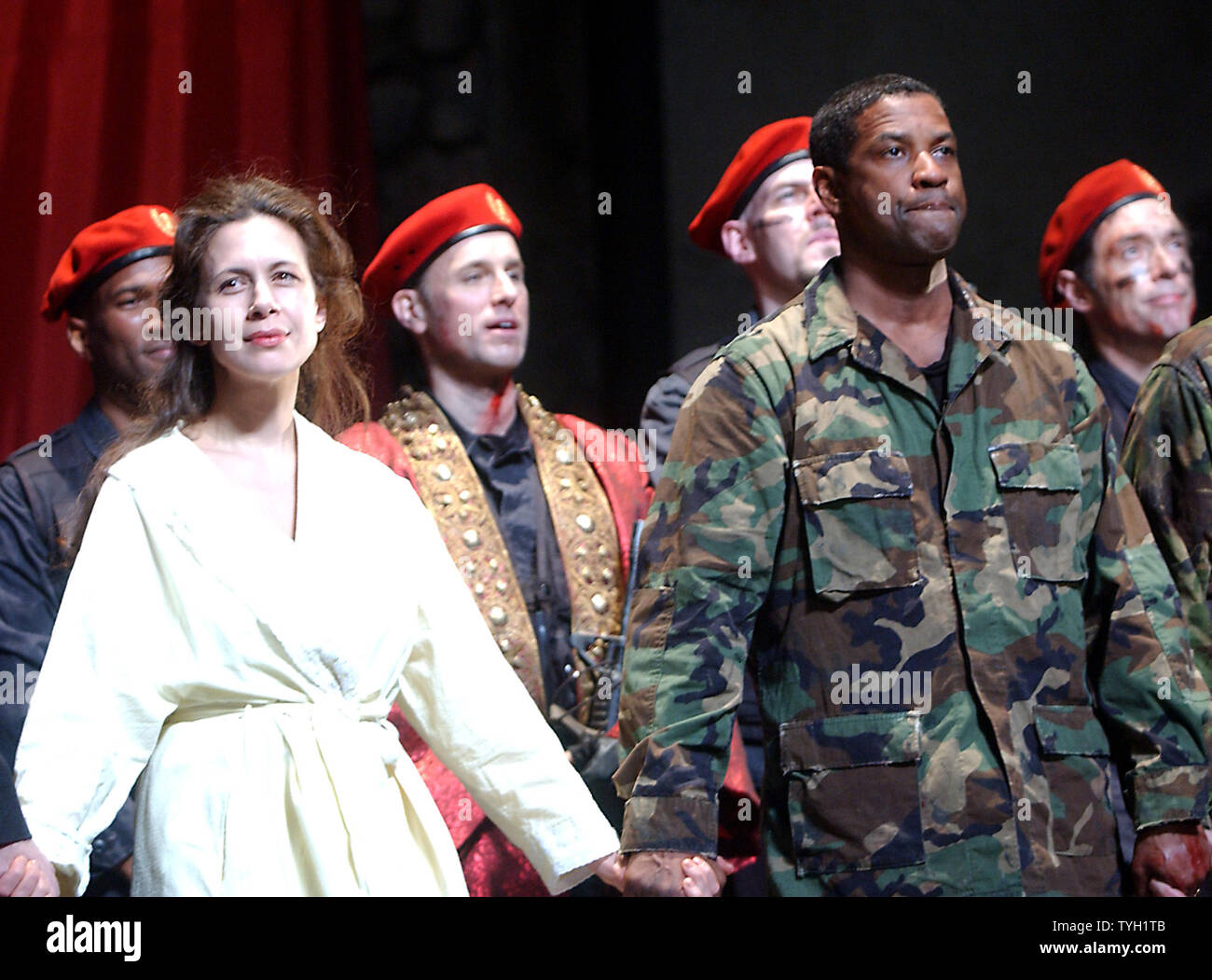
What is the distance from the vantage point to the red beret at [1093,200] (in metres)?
3.48

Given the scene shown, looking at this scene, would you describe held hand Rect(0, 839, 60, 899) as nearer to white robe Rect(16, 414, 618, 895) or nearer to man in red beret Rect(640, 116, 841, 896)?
white robe Rect(16, 414, 618, 895)

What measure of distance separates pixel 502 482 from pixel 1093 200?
144cm

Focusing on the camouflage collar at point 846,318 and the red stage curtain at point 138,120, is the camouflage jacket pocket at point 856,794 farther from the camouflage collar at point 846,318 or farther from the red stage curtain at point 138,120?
the red stage curtain at point 138,120

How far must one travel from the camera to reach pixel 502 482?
3131 millimetres

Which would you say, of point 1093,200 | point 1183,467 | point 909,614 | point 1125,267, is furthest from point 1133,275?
point 909,614

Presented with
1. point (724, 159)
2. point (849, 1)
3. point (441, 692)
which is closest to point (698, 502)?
point (441, 692)

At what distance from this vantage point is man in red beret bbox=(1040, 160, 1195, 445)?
346cm

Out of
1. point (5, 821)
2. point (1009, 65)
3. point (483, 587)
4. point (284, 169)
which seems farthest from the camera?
point (1009, 65)

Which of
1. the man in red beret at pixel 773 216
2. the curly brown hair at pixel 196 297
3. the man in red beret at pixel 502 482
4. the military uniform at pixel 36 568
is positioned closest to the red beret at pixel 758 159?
the man in red beret at pixel 773 216

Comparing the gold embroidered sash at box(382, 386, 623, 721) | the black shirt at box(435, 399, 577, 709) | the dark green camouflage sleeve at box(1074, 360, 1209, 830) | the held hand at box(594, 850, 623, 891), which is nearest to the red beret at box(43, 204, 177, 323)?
the gold embroidered sash at box(382, 386, 623, 721)

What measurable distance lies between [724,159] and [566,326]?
51 cm

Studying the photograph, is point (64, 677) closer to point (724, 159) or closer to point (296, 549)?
point (296, 549)

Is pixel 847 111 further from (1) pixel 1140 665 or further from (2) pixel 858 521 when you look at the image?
(1) pixel 1140 665

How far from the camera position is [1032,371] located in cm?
248
